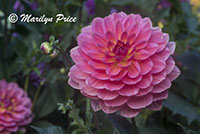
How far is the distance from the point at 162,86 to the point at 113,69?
0.24 ft

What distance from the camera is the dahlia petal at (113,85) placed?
0.45 metres

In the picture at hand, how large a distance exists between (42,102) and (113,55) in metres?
0.51

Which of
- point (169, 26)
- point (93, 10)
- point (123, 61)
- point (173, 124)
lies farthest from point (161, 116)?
point (123, 61)

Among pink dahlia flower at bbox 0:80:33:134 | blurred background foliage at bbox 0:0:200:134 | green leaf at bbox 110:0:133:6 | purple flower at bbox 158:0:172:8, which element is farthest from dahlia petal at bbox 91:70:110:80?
purple flower at bbox 158:0:172:8

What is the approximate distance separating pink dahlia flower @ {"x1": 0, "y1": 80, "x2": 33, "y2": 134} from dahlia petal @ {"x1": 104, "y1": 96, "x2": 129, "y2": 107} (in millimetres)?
439

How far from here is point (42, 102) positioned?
0.96 metres

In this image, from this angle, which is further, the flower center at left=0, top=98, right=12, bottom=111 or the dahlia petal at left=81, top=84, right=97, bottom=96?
the flower center at left=0, top=98, right=12, bottom=111

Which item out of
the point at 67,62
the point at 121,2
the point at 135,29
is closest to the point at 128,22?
the point at 135,29

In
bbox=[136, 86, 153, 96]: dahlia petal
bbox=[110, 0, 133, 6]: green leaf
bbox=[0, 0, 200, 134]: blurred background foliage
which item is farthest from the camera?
bbox=[110, 0, 133, 6]: green leaf

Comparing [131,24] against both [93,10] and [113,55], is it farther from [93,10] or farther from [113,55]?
[93,10]

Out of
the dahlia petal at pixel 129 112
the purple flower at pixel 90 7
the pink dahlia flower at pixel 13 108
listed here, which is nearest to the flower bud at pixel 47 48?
the dahlia petal at pixel 129 112

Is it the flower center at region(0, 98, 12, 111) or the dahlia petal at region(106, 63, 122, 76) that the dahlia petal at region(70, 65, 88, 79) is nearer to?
the dahlia petal at region(106, 63, 122, 76)

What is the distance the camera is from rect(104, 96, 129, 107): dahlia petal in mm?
449

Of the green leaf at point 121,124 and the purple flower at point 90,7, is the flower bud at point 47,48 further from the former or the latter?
the purple flower at point 90,7
